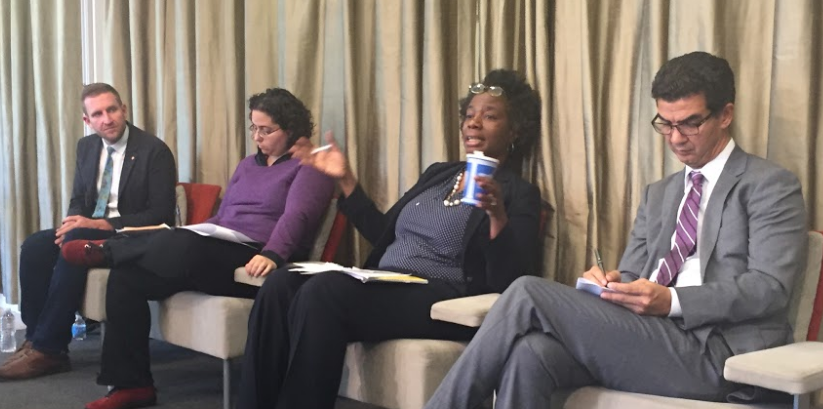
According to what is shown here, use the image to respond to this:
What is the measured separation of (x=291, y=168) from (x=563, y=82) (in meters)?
1.13

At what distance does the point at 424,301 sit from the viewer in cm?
230

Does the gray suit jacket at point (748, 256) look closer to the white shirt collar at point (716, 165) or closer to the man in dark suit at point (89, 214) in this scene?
the white shirt collar at point (716, 165)

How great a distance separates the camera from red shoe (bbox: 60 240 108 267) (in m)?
3.03

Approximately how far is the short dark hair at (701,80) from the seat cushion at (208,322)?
61.5 inches

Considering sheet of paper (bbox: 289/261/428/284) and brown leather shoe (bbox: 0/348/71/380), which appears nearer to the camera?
sheet of paper (bbox: 289/261/428/284)

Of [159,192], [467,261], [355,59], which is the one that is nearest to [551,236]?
[467,261]

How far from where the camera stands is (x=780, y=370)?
4.80 ft

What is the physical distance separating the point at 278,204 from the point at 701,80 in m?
1.73

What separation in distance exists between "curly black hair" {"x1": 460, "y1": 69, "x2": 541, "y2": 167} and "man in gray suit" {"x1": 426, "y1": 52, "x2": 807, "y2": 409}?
2.36ft

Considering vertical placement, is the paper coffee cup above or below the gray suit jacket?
above

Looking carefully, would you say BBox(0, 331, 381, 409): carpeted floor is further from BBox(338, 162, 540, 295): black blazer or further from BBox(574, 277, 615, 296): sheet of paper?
BBox(574, 277, 615, 296): sheet of paper

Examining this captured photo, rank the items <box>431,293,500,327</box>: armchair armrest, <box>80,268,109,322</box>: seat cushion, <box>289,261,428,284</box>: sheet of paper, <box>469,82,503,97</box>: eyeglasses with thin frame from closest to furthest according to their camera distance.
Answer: <box>431,293,500,327</box>: armchair armrest < <box>289,261,428,284</box>: sheet of paper < <box>469,82,503,97</box>: eyeglasses with thin frame < <box>80,268,109,322</box>: seat cushion

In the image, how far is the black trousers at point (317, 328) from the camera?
2189mm

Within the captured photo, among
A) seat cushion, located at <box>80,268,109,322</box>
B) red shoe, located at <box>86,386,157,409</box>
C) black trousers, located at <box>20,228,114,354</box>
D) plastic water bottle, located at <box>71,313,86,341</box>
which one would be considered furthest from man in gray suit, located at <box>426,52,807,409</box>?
plastic water bottle, located at <box>71,313,86,341</box>
